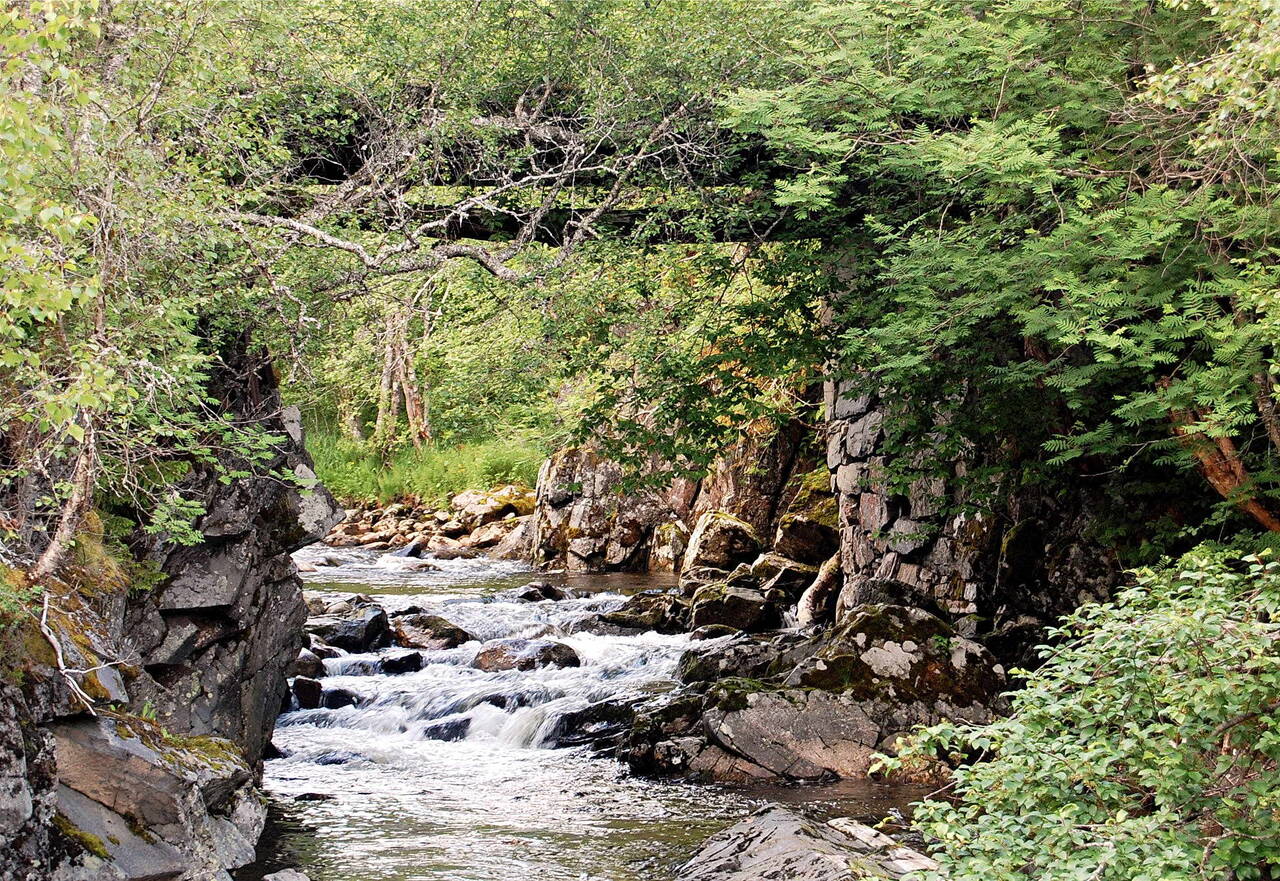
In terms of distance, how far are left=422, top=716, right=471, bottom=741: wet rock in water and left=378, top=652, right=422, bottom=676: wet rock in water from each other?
2.01m

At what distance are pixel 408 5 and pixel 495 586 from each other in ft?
40.8

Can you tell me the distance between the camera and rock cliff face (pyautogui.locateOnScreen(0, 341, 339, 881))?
6079mm

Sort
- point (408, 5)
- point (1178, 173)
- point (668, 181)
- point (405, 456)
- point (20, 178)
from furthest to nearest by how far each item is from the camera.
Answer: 1. point (405, 456)
2. point (668, 181)
3. point (408, 5)
4. point (1178, 173)
5. point (20, 178)

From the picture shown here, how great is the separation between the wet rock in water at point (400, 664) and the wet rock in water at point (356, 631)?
86 centimetres

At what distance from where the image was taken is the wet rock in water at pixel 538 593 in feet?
62.1

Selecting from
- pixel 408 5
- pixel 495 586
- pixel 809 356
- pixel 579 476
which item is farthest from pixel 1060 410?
pixel 579 476

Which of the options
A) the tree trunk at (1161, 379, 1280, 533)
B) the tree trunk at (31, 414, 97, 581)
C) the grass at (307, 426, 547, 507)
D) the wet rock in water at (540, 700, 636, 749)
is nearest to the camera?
the tree trunk at (31, 414, 97, 581)

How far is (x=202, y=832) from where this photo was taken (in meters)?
7.00

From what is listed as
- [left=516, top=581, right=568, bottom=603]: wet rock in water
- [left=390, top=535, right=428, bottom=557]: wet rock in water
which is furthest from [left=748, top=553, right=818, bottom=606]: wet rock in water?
[left=390, top=535, right=428, bottom=557]: wet rock in water

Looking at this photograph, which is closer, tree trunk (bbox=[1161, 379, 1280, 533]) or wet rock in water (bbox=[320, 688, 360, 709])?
tree trunk (bbox=[1161, 379, 1280, 533])

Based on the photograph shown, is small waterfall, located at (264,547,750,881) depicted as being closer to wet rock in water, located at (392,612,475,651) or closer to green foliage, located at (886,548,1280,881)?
wet rock in water, located at (392,612,475,651)

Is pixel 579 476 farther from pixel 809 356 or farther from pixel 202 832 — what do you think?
pixel 202 832

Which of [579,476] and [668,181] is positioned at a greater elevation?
[668,181]

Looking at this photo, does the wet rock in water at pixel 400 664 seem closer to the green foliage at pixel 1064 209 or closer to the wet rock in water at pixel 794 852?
the green foliage at pixel 1064 209
